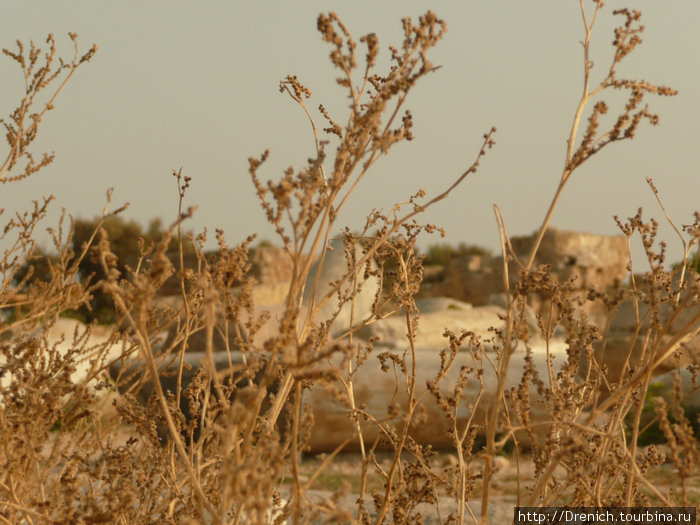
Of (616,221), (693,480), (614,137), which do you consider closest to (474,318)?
(693,480)

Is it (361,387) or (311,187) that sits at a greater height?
(311,187)

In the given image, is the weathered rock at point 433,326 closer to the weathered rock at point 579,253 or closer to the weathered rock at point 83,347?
the weathered rock at point 83,347

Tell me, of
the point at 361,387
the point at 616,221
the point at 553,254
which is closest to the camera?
the point at 616,221

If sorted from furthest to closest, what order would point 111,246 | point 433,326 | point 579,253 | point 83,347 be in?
point 111,246, point 579,253, point 433,326, point 83,347

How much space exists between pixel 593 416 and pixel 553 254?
19.1 meters

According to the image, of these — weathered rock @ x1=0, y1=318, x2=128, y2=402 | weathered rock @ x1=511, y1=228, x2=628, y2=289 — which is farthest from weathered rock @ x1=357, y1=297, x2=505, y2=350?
weathered rock @ x1=511, y1=228, x2=628, y2=289

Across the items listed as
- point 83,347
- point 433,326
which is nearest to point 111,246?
point 433,326

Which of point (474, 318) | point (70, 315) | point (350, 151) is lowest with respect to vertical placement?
point (70, 315)

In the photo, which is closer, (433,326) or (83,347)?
(83,347)

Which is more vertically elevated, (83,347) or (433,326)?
(83,347)

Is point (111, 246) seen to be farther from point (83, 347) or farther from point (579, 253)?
point (83, 347)

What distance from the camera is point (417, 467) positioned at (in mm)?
2604

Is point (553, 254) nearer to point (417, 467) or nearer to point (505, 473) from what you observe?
point (505, 473)

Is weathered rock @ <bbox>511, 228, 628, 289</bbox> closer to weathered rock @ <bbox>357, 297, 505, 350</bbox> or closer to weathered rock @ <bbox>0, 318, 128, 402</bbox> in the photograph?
weathered rock @ <bbox>357, 297, 505, 350</bbox>
